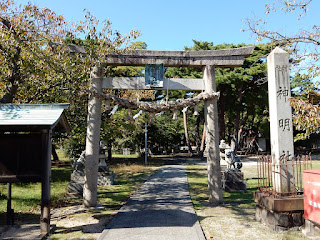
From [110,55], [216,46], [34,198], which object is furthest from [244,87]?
[34,198]

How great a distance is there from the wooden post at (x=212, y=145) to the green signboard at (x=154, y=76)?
151 centimetres

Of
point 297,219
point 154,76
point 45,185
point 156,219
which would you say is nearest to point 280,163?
point 297,219

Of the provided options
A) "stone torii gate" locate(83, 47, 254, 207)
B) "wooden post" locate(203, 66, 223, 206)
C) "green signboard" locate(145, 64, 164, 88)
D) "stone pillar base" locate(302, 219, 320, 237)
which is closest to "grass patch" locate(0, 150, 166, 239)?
"stone torii gate" locate(83, 47, 254, 207)

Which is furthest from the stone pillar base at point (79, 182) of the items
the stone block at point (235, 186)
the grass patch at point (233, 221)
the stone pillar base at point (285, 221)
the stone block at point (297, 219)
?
the stone block at point (297, 219)

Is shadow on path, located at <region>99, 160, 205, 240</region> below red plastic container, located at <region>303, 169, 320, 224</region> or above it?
below

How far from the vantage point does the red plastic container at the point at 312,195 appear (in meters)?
4.91

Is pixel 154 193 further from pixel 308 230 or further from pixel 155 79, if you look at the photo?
pixel 308 230

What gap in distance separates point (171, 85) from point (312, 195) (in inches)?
191

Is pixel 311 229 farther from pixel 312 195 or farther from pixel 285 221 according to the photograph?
pixel 312 195

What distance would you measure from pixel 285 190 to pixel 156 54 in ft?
17.7

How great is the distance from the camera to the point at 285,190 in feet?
19.8

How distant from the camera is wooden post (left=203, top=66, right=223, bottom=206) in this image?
7.92 meters

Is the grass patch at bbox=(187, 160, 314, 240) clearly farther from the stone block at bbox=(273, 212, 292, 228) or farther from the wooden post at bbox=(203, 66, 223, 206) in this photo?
the wooden post at bbox=(203, 66, 223, 206)

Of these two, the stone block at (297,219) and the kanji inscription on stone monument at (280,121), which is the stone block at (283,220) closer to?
the stone block at (297,219)
